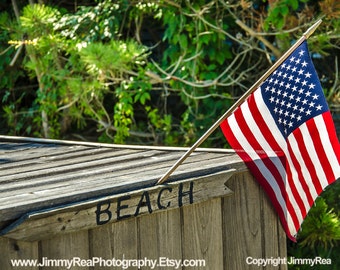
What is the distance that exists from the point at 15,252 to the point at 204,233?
107 cm

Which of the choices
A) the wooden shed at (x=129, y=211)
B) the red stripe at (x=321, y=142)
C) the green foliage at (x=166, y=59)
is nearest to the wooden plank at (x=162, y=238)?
the wooden shed at (x=129, y=211)

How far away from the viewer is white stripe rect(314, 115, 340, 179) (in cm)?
379

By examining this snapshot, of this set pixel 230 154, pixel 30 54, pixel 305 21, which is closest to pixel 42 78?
pixel 30 54

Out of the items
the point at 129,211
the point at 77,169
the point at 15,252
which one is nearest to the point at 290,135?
the point at 129,211

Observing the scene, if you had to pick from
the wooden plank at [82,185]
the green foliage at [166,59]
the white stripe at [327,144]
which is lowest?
the wooden plank at [82,185]

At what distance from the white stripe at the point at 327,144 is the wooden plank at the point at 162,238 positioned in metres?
0.70

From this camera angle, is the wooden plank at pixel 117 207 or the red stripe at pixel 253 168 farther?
the red stripe at pixel 253 168

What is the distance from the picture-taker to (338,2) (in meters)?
6.36

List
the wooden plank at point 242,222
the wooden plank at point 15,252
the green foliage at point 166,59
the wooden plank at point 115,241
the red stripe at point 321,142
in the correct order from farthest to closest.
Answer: the green foliage at point 166,59 → the wooden plank at point 242,222 → the red stripe at point 321,142 → the wooden plank at point 115,241 → the wooden plank at point 15,252

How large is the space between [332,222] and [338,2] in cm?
160

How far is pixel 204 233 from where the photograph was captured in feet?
12.9

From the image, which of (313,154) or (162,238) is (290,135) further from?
(162,238)

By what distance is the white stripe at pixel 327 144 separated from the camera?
3.79 m

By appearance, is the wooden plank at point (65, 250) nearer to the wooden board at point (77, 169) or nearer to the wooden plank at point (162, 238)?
the wooden board at point (77, 169)
